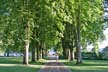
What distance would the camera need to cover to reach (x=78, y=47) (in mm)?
52312

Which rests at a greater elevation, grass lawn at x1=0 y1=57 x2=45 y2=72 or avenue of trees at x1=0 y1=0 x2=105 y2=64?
avenue of trees at x1=0 y1=0 x2=105 y2=64

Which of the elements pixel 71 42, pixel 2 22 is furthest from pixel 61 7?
pixel 71 42

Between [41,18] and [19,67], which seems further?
[41,18]

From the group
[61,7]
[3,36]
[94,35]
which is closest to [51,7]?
[61,7]

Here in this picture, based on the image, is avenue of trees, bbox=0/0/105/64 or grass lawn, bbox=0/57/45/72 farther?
avenue of trees, bbox=0/0/105/64

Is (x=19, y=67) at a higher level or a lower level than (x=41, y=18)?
lower

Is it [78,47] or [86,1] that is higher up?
[86,1]

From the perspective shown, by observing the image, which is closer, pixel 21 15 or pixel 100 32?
pixel 21 15

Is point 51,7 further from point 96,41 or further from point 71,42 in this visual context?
point 71,42

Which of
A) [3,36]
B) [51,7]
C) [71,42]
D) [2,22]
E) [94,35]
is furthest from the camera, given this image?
[71,42]

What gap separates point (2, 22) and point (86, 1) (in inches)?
487

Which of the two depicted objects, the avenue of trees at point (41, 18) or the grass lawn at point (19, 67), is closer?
the grass lawn at point (19, 67)

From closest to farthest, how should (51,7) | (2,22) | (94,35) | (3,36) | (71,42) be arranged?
(51,7)
(2,22)
(3,36)
(94,35)
(71,42)

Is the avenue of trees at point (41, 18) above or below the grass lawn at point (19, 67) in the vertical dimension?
above
